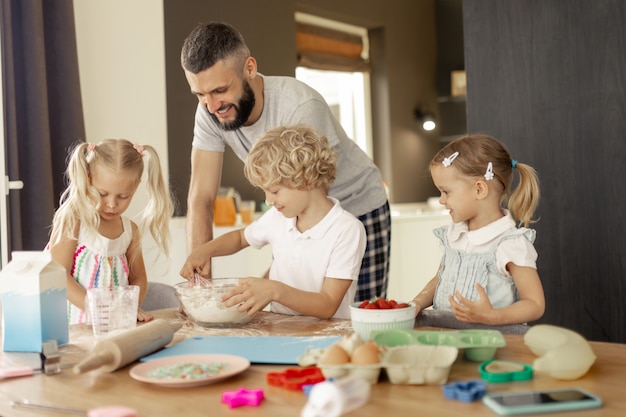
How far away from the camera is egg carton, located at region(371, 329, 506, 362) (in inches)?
48.9

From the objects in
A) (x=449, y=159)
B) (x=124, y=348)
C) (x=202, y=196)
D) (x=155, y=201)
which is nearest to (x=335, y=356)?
(x=124, y=348)

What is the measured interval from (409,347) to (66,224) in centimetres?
120

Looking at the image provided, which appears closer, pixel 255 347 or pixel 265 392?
pixel 265 392

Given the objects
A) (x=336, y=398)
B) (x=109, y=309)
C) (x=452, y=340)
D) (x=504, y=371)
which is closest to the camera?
(x=336, y=398)

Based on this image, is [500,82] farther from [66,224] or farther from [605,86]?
[66,224]

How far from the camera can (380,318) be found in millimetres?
1382

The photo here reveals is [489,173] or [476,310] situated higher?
[489,173]

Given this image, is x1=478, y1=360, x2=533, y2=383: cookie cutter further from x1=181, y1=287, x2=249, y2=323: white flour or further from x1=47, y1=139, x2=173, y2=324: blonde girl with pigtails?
x1=47, y1=139, x2=173, y2=324: blonde girl with pigtails

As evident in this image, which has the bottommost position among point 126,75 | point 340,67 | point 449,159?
point 449,159

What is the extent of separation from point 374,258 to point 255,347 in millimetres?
1092

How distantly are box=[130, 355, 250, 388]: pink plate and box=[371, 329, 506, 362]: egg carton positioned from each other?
0.24 meters

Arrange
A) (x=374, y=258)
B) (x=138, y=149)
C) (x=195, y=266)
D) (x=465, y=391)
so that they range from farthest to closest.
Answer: (x=374, y=258), (x=138, y=149), (x=195, y=266), (x=465, y=391)

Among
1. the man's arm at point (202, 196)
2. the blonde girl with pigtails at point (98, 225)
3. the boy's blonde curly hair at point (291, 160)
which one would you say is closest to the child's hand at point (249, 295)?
the boy's blonde curly hair at point (291, 160)

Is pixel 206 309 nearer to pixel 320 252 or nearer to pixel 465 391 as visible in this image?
pixel 320 252
